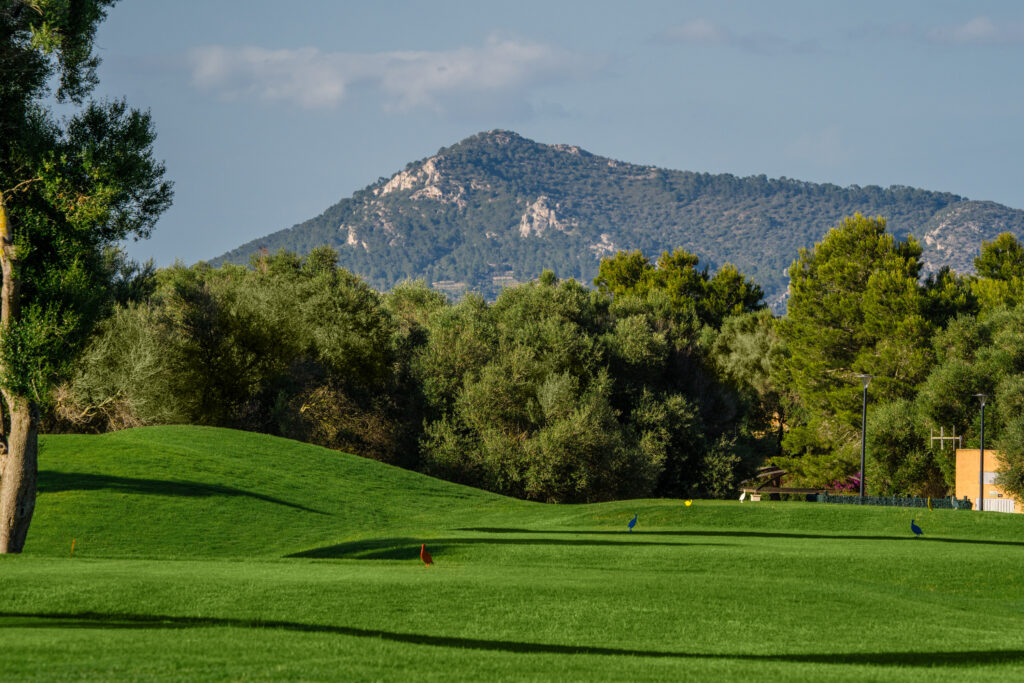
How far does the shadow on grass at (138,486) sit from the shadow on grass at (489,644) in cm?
1633

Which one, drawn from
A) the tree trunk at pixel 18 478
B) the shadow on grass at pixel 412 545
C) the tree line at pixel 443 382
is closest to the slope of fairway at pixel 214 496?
the tree trunk at pixel 18 478

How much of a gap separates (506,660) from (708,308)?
8446 centimetres

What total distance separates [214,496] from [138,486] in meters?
2.22

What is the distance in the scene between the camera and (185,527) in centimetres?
2727

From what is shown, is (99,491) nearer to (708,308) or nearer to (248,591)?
(248,591)

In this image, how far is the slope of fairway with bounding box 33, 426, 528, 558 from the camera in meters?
26.0

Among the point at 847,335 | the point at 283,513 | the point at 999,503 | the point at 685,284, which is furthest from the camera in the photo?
the point at 685,284

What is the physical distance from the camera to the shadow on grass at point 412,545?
22.7m

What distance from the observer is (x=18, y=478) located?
2089 centimetres

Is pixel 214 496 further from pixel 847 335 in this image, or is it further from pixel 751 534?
pixel 847 335

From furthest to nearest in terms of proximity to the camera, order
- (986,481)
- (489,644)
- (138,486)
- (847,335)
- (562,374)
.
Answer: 1. (847,335)
2. (986,481)
3. (562,374)
4. (138,486)
5. (489,644)

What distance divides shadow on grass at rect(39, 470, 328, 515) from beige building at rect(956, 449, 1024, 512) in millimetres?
39980

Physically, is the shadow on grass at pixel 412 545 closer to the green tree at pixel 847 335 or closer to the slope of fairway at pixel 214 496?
the slope of fairway at pixel 214 496

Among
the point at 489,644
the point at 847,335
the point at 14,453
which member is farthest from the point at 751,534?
the point at 847,335
